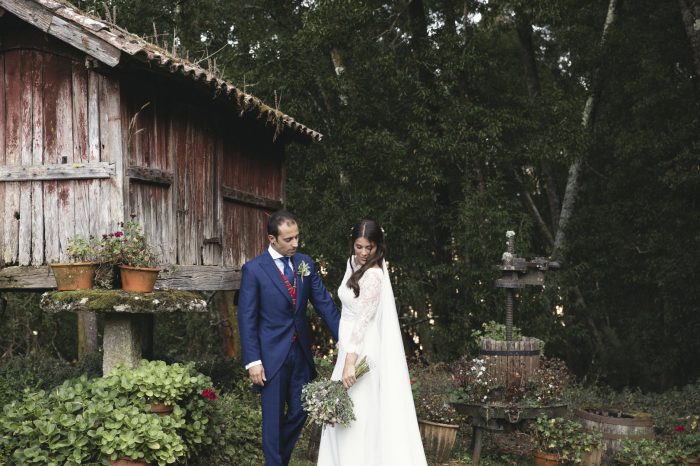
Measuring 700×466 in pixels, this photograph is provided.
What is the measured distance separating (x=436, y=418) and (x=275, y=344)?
12.6 feet

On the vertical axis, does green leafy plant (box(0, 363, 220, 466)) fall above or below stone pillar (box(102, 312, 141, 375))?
below

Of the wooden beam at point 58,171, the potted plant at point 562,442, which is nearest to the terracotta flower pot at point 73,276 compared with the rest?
the wooden beam at point 58,171

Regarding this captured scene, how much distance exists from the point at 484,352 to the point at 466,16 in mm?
8098

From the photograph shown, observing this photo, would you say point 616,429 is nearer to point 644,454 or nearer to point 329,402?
point 644,454

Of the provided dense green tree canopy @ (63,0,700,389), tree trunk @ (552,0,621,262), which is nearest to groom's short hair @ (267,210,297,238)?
dense green tree canopy @ (63,0,700,389)

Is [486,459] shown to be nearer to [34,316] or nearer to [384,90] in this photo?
[384,90]

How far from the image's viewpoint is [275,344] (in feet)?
20.9

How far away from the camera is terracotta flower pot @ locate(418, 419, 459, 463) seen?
8797mm

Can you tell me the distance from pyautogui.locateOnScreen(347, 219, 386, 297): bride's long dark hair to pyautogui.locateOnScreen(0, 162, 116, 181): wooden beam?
3126 millimetres

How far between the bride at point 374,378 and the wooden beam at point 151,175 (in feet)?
9.87

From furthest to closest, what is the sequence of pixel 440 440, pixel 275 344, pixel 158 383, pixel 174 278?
pixel 440 440 → pixel 174 278 → pixel 158 383 → pixel 275 344

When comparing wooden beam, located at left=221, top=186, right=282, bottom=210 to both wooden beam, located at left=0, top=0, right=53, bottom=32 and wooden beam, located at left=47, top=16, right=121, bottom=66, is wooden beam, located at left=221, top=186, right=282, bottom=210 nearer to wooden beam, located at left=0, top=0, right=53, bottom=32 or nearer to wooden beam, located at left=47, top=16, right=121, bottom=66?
wooden beam, located at left=47, top=16, right=121, bottom=66

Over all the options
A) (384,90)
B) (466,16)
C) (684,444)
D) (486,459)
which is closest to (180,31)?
(384,90)

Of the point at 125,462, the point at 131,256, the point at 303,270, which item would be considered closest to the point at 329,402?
the point at 303,270
